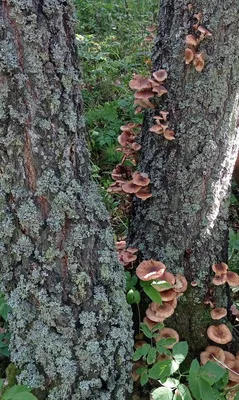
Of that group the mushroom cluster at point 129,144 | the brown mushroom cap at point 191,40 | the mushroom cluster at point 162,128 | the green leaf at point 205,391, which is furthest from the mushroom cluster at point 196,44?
the green leaf at point 205,391

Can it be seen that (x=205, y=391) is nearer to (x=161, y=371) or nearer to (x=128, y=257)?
(x=161, y=371)

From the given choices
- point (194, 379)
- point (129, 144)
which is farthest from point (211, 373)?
point (129, 144)

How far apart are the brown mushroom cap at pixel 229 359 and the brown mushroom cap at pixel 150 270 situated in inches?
27.1

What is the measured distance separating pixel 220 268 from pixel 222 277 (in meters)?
0.05

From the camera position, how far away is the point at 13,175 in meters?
1.84

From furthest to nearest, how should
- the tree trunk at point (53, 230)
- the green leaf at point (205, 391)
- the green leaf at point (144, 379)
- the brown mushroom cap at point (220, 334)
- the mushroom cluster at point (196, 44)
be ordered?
the brown mushroom cap at point (220, 334)
the mushroom cluster at point (196, 44)
the green leaf at point (144, 379)
the green leaf at point (205, 391)
the tree trunk at point (53, 230)

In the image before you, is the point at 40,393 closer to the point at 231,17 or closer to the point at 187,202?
the point at 187,202

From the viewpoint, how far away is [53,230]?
6.31 feet

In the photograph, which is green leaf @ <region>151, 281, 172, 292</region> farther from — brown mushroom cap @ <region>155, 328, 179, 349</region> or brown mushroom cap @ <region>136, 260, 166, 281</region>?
brown mushroom cap @ <region>155, 328, 179, 349</region>

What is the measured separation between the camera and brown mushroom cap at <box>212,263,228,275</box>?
245cm

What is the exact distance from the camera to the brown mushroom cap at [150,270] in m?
2.23

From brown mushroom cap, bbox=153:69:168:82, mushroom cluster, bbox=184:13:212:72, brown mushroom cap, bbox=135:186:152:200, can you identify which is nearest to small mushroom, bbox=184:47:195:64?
mushroom cluster, bbox=184:13:212:72

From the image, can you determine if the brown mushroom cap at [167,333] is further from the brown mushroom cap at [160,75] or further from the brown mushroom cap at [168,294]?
the brown mushroom cap at [160,75]

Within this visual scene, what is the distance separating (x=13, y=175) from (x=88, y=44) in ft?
18.6
